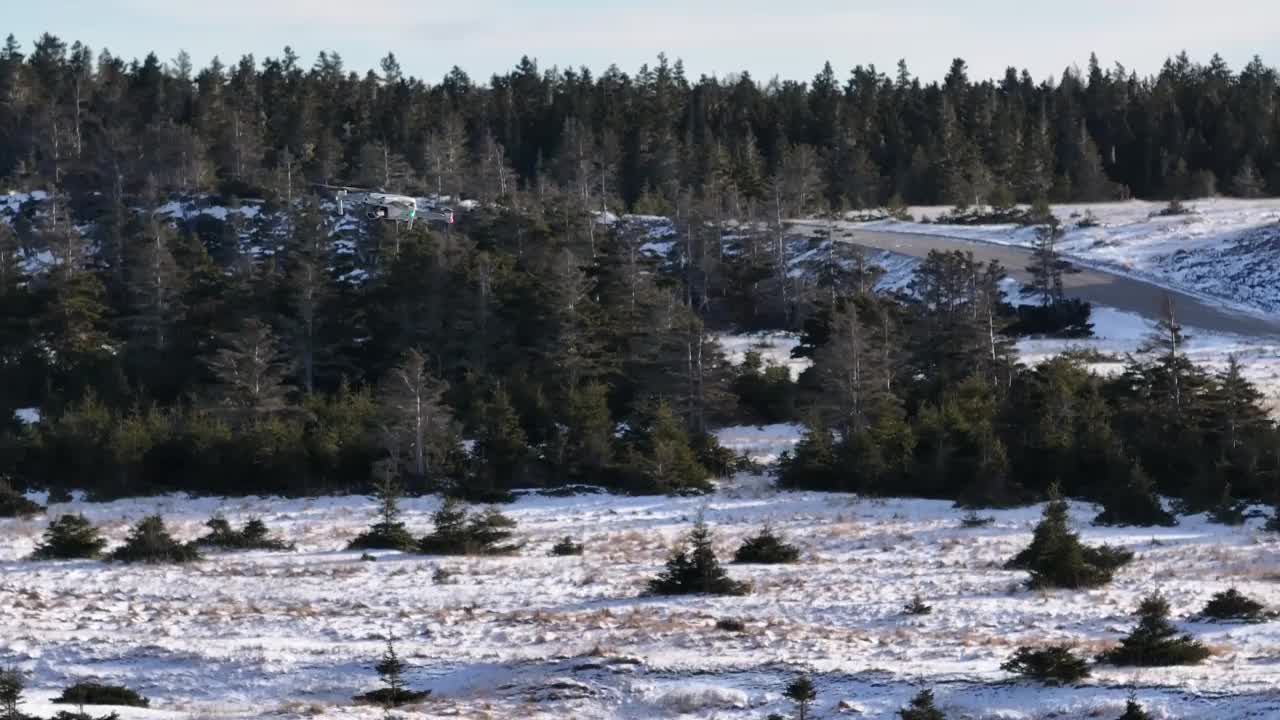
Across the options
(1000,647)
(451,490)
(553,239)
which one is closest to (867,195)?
(553,239)

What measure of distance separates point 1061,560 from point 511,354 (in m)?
27.6

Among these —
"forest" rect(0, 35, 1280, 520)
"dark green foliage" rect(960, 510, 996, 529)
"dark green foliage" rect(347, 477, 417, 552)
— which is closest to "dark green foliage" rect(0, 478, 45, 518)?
"forest" rect(0, 35, 1280, 520)

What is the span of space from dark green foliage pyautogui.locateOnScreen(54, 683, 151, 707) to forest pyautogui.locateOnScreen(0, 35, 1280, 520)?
69.5 ft

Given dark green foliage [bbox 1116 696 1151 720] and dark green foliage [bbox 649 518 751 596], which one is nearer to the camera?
dark green foliage [bbox 1116 696 1151 720]

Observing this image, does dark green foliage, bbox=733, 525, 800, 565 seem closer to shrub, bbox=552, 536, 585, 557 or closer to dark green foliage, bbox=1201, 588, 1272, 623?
shrub, bbox=552, 536, 585, 557

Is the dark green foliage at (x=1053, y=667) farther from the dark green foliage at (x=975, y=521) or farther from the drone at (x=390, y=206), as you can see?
the drone at (x=390, y=206)

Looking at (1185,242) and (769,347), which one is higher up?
(1185,242)

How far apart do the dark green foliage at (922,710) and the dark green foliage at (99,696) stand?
24.1ft

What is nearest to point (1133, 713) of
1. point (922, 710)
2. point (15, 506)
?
point (922, 710)

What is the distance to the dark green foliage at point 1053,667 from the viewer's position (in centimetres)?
1523

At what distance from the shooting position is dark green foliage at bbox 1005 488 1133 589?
22.1 metres

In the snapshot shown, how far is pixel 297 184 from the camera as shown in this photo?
81938 millimetres

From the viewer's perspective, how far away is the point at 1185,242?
68.4 metres

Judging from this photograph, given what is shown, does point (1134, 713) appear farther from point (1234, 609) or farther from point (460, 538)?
point (460, 538)
